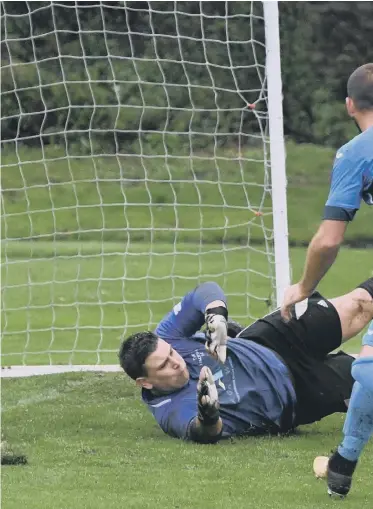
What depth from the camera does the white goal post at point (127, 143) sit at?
27.2ft

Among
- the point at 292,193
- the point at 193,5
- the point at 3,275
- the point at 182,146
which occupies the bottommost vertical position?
the point at 292,193

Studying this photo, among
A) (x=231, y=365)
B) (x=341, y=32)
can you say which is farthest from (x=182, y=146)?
(x=341, y=32)

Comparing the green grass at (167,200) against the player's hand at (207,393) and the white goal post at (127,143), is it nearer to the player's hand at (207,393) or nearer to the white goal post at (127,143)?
the white goal post at (127,143)

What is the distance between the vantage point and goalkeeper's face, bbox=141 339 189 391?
5.47 metres

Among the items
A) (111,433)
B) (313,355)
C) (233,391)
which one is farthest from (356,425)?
(111,433)

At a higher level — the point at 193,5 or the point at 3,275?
the point at 193,5

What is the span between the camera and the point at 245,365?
5.68 metres

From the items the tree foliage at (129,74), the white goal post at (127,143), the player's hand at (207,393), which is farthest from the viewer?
the tree foliage at (129,74)

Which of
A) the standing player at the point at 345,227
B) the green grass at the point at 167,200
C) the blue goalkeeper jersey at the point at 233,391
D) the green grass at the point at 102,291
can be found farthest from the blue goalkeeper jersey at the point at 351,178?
the green grass at the point at 167,200

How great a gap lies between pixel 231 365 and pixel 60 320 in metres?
5.69

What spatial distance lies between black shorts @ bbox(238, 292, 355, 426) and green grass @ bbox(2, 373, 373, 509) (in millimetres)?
174

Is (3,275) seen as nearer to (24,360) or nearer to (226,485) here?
(24,360)

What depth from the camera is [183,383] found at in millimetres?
5594

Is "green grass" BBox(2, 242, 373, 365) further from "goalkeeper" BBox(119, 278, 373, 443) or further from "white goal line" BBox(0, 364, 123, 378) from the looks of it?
"goalkeeper" BBox(119, 278, 373, 443)
